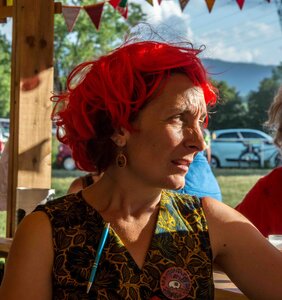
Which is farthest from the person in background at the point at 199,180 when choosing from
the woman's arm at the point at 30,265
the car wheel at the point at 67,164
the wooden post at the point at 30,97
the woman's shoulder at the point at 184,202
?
the car wheel at the point at 67,164

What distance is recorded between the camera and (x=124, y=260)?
60.6 inches

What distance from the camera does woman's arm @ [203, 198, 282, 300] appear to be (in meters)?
1.60

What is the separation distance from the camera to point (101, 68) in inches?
61.2

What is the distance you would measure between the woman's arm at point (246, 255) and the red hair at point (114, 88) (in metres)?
0.31

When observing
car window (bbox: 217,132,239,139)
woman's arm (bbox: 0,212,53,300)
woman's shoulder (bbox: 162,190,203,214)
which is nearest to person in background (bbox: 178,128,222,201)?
woman's shoulder (bbox: 162,190,203,214)

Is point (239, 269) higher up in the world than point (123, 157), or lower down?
lower down

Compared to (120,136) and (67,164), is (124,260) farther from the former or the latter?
(67,164)

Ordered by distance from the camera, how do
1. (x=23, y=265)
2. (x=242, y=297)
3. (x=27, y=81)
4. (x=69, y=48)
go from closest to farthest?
(x=23, y=265)
(x=242, y=297)
(x=27, y=81)
(x=69, y=48)

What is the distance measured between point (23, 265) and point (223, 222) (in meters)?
0.51

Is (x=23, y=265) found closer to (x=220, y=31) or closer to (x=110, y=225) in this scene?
(x=110, y=225)

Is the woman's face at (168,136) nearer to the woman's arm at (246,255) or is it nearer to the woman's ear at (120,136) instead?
the woman's ear at (120,136)

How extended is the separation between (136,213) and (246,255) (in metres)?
0.29

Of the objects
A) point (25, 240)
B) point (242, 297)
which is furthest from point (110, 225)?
point (242, 297)

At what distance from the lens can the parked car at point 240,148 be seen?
15211 mm
